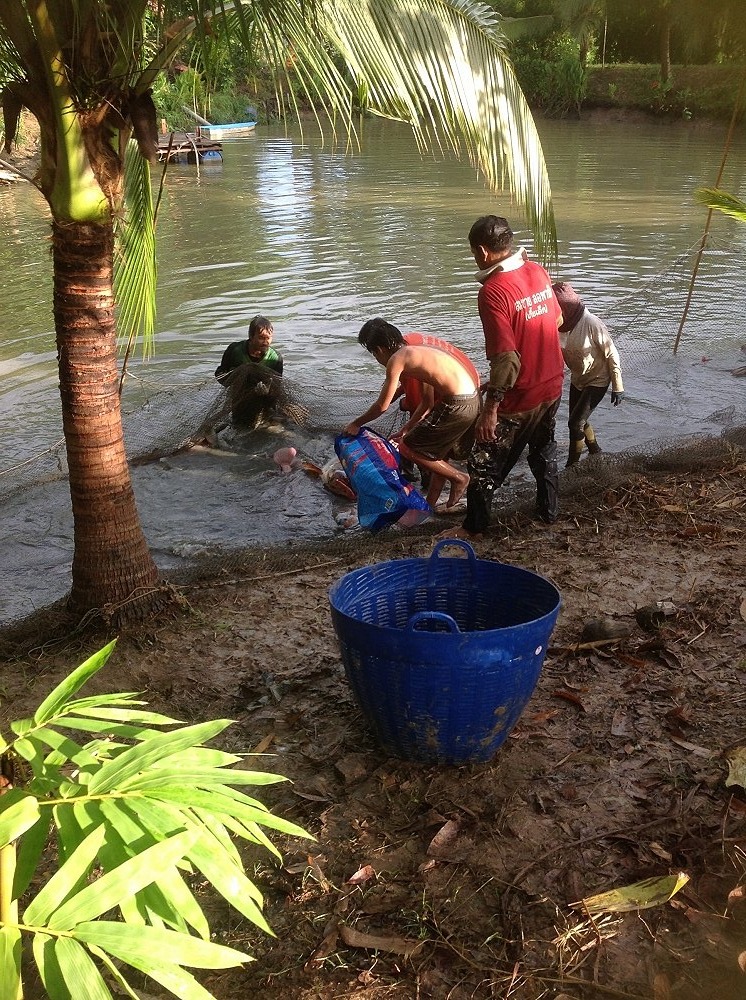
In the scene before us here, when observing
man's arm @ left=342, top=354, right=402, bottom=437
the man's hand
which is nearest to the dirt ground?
the man's hand

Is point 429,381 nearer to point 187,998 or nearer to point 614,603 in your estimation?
point 614,603

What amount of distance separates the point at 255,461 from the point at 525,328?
342 cm

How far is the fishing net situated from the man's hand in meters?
0.57

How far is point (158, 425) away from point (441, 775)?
6.67 metres

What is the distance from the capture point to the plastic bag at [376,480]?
6.14 m

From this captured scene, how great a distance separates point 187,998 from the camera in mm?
1060

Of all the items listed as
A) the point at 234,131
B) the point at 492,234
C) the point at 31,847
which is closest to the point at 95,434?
the point at 492,234

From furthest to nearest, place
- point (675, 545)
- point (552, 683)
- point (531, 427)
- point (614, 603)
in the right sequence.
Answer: point (531, 427) → point (675, 545) → point (614, 603) → point (552, 683)

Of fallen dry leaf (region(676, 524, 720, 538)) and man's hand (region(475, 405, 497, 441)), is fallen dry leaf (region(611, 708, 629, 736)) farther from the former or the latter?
man's hand (region(475, 405, 497, 441))

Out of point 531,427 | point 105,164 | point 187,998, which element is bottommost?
point 531,427

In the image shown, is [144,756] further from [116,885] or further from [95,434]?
[95,434]

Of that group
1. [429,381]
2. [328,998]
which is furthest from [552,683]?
[429,381]

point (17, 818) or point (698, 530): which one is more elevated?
point (17, 818)

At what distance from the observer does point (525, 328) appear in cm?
561
